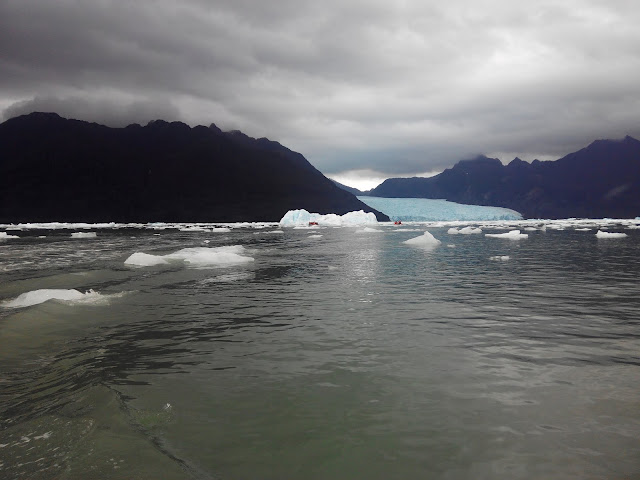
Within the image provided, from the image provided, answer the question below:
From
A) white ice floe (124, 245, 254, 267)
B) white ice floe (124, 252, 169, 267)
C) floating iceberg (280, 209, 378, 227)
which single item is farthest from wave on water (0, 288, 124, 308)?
floating iceberg (280, 209, 378, 227)

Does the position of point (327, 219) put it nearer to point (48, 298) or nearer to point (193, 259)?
point (193, 259)

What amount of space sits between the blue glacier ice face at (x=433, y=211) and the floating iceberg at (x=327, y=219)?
967 inches

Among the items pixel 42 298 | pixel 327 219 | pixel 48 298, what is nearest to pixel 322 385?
pixel 48 298

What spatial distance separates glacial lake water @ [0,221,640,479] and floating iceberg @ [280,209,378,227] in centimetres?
9719

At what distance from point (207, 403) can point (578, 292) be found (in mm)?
15861

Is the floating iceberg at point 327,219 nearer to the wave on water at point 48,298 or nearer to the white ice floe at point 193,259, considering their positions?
the white ice floe at point 193,259

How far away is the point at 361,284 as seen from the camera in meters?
19.2

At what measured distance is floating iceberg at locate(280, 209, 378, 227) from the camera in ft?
374

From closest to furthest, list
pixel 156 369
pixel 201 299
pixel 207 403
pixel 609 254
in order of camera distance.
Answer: pixel 207 403 < pixel 156 369 < pixel 201 299 < pixel 609 254

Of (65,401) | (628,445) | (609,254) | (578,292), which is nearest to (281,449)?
(65,401)

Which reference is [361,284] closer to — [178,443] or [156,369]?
[156,369]

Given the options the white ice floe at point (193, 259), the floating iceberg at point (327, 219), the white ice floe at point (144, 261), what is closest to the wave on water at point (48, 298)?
the white ice floe at point (144, 261)

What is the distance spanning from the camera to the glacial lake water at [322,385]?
201 inches

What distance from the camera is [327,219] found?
12119cm
